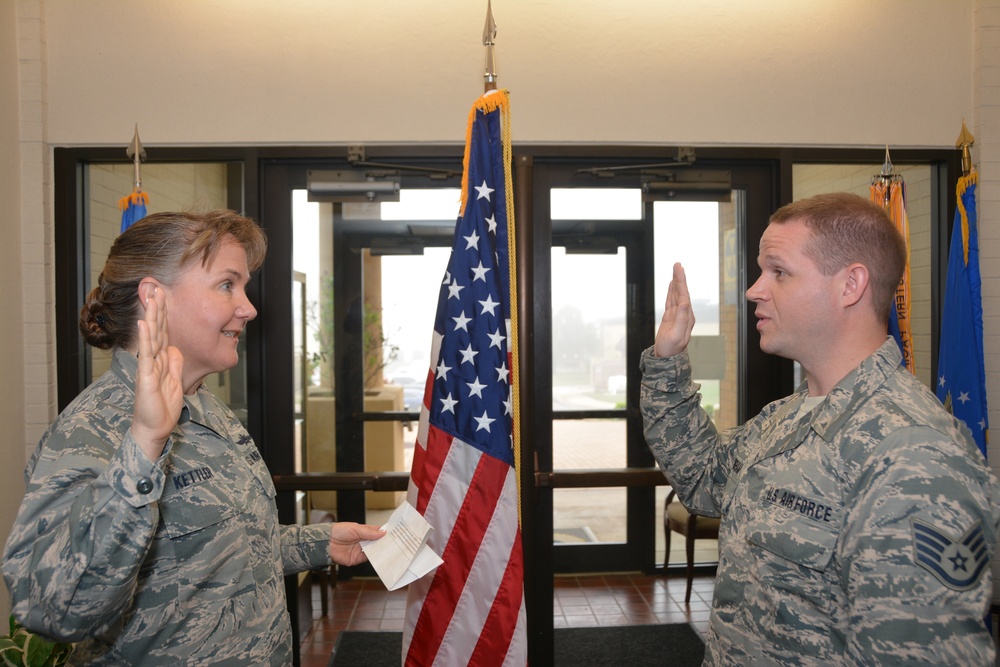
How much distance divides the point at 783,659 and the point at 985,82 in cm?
295

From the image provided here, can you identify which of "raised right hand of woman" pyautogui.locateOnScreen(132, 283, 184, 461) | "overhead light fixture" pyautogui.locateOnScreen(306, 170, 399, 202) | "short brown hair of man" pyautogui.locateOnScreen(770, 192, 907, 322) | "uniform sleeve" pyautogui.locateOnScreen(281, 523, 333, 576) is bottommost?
"uniform sleeve" pyautogui.locateOnScreen(281, 523, 333, 576)

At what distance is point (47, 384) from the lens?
2951 millimetres

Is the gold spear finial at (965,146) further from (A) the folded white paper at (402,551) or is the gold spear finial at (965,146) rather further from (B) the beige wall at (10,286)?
(B) the beige wall at (10,286)

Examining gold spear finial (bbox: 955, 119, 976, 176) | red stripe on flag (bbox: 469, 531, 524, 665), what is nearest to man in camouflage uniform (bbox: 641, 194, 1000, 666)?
red stripe on flag (bbox: 469, 531, 524, 665)

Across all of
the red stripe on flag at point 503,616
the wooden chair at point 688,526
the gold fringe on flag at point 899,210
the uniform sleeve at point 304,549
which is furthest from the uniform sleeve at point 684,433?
the wooden chair at point 688,526

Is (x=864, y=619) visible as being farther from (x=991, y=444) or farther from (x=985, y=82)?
(x=985, y=82)

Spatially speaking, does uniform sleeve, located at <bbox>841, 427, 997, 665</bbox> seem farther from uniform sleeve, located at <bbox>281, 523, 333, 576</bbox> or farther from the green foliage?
the green foliage

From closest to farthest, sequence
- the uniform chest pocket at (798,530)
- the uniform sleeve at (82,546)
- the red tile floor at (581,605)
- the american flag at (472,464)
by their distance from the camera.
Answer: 1. the uniform sleeve at (82,546)
2. the uniform chest pocket at (798,530)
3. the american flag at (472,464)
4. the red tile floor at (581,605)

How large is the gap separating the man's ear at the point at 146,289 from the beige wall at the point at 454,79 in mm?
1773

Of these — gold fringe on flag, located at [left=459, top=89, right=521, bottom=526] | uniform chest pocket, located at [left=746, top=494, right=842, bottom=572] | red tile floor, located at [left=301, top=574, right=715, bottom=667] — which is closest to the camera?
uniform chest pocket, located at [left=746, top=494, right=842, bottom=572]

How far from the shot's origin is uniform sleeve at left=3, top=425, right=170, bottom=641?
3.28ft

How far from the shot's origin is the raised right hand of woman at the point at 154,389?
3.42 feet

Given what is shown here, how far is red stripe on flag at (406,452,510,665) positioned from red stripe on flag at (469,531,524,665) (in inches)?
4.0

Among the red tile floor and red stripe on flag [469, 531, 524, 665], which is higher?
red stripe on flag [469, 531, 524, 665]
